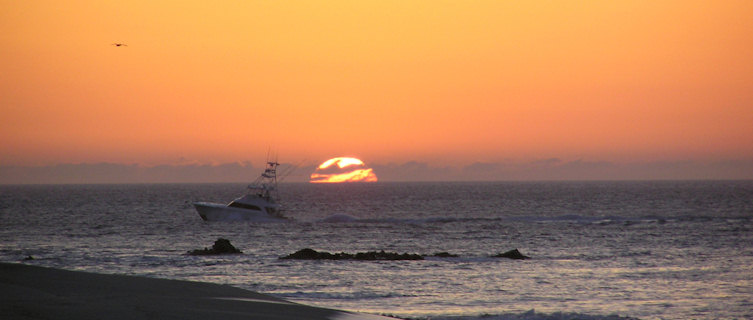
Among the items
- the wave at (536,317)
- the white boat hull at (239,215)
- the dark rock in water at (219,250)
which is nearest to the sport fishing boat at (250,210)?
the white boat hull at (239,215)

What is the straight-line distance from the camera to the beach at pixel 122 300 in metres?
12.2

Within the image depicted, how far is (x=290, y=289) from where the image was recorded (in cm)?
2675

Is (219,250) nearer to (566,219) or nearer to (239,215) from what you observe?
(239,215)

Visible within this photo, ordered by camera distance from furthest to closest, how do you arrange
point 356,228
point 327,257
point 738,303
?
point 356,228 → point 327,257 → point 738,303

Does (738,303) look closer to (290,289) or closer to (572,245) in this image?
(290,289)

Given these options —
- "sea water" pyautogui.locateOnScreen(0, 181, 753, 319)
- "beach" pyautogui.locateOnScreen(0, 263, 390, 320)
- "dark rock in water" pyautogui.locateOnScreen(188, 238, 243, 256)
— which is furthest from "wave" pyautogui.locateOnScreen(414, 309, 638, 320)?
"dark rock in water" pyautogui.locateOnScreen(188, 238, 243, 256)

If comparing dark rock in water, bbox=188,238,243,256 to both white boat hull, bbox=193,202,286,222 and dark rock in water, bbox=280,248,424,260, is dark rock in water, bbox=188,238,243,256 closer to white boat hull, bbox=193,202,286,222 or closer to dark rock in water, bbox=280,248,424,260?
dark rock in water, bbox=280,248,424,260

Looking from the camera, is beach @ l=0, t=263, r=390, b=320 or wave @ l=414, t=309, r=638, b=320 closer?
beach @ l=0, t=263, r=390, b=320

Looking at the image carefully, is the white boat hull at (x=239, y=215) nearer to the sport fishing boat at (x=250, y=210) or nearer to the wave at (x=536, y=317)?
the sport fishing boat at (x=250, y=210)

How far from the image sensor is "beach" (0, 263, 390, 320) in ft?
40.0

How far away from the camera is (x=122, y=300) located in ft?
45.2

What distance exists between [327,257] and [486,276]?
9733 millimetres

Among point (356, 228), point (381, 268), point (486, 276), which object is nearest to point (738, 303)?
point (486, 276)

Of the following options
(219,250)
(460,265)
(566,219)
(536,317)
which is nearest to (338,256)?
(460,265)
